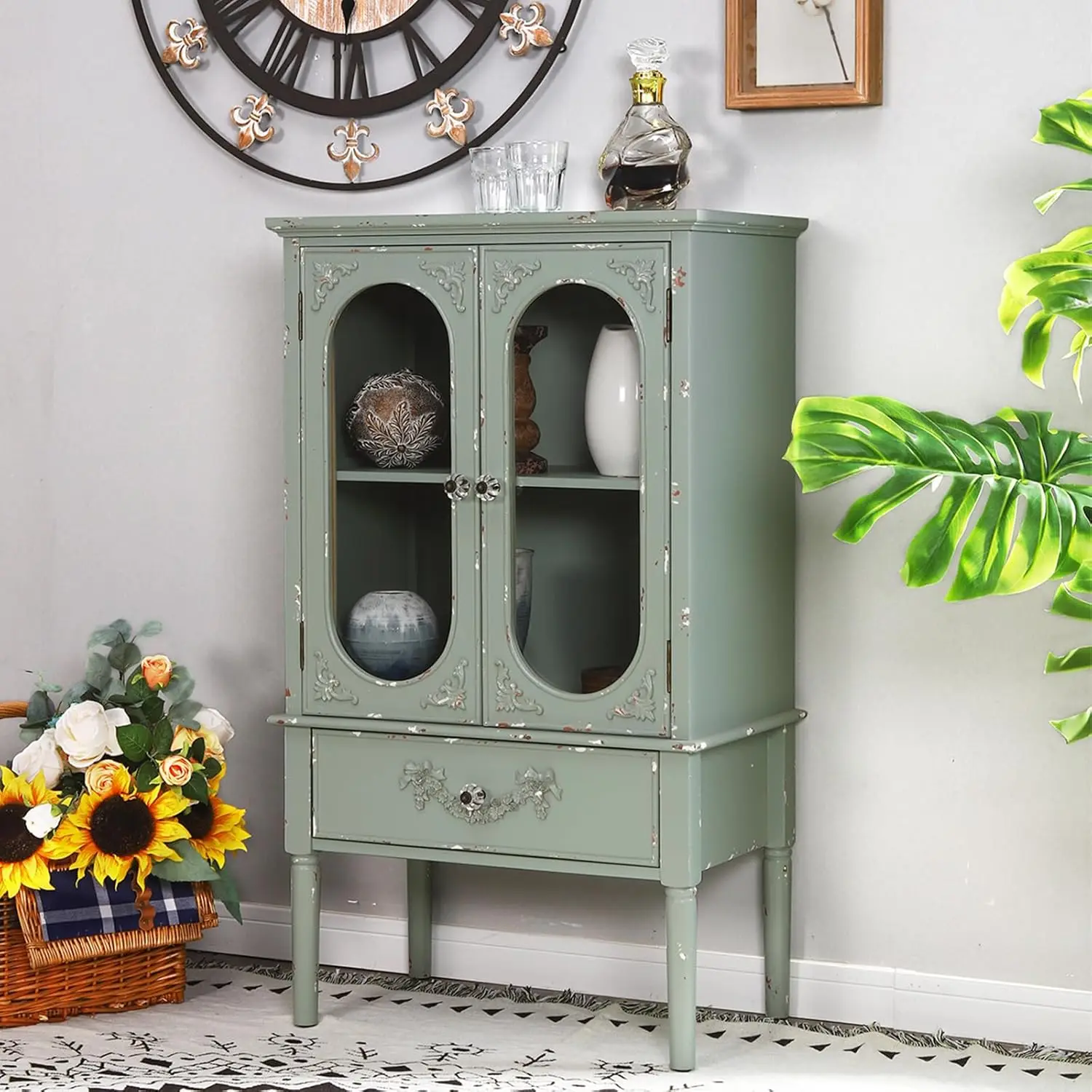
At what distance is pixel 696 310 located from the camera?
2490mm

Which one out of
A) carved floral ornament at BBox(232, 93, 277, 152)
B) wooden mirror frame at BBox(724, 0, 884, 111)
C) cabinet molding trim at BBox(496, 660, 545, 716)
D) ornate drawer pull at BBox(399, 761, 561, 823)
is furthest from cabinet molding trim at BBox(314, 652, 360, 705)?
wooden mirror frame at BBox(724, 0, 884, 111)

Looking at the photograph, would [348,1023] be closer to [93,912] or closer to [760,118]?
[93,912]

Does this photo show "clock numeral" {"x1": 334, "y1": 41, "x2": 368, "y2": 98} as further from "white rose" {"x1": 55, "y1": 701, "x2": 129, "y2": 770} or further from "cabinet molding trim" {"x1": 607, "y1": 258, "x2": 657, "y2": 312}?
"white rose" {"x1": 55, "y1": 701, "x2": 129, "y2": 770}

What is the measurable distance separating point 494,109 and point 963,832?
4.64ft

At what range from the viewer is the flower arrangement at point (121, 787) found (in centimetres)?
275

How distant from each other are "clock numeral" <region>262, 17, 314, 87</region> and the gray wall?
0.18 meters

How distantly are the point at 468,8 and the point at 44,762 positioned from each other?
1426mm

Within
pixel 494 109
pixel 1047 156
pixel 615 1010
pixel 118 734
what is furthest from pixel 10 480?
→ pixel 1047 156

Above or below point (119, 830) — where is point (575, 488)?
above

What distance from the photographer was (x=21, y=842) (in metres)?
2.72

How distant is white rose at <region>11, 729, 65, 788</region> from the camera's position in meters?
2.80

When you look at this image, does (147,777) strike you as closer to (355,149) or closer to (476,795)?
(476,795)

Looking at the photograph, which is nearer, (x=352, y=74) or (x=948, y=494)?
(x=948, y=494)

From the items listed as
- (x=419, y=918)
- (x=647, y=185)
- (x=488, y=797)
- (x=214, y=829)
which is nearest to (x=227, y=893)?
(x=214, y=829)
